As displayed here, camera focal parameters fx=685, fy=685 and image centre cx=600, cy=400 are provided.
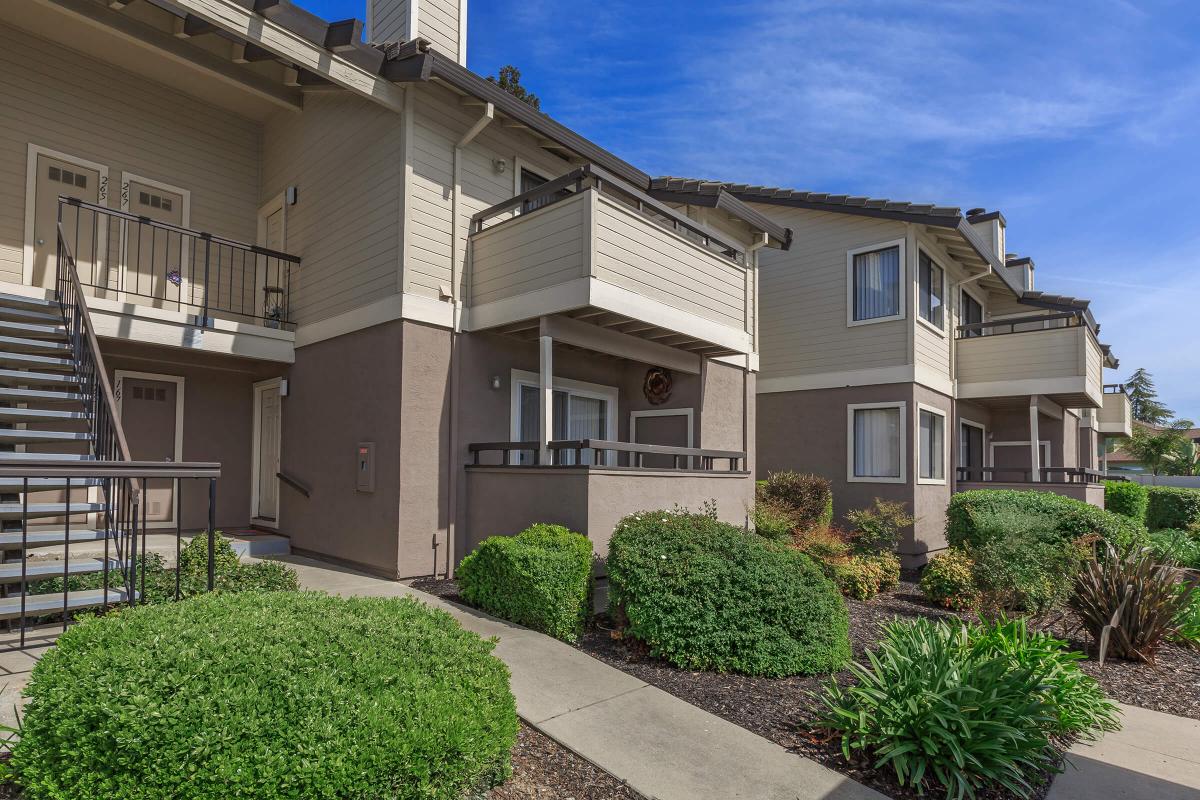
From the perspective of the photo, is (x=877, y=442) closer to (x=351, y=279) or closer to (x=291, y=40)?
(x=351, y=279)

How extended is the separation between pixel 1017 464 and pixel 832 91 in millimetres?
13029

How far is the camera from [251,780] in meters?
2.72

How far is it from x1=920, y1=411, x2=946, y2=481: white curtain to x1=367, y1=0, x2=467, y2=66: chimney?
1075cm

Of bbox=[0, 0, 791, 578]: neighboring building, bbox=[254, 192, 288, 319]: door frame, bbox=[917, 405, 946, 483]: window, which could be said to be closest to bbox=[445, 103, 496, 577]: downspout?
bbox=[0, 0, 791, 578]: neighboring building

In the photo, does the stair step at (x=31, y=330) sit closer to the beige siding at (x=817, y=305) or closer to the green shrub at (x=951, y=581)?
the green shrub at (x=951, y=581)

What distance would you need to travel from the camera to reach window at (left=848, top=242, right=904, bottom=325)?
44.0 ft

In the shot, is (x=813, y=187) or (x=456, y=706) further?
(x=813, y=187)

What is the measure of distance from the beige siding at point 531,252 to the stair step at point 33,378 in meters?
4.69

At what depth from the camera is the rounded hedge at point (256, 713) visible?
2775mm

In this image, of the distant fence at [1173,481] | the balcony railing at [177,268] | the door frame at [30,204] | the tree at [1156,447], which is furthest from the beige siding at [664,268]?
the tree at [1156,447]

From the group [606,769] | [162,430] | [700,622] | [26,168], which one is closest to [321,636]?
[606,769]

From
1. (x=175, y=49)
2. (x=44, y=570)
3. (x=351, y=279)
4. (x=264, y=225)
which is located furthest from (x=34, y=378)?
(x=264, y=225)

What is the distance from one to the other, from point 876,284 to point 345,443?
10.5 meters

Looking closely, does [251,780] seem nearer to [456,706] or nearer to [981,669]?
[456,706]
